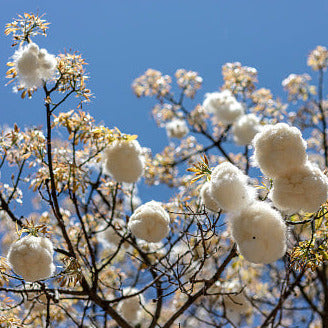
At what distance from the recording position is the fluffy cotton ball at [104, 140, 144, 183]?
9.85ft

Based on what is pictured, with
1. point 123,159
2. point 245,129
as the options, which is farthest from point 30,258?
point 245,129

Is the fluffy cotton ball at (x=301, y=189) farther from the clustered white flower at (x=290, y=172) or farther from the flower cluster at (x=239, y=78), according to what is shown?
the flower cluster at (x=239, y=78)

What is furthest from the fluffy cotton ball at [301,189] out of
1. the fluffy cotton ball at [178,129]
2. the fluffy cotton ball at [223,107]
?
the fluffy cotton ball at [178,129]

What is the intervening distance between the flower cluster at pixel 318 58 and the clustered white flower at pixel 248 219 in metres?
6.09

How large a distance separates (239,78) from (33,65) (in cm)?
456

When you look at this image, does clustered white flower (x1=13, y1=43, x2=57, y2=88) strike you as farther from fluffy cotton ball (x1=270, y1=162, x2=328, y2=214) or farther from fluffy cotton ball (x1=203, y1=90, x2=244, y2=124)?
fluffy cotton ball (x1=203, y1=90, x2=244, y2=124)

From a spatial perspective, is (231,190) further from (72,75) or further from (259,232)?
(72,75)

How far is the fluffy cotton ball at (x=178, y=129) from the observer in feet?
23.4

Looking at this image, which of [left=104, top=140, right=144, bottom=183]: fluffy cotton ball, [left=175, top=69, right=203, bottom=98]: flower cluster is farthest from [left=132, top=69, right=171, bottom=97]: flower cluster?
[left=104, top=140, right=144, bottom=183]: fluffy cotton ball

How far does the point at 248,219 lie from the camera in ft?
5.85

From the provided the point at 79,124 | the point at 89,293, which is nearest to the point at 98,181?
the point at 79,124

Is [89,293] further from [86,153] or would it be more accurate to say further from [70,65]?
[70,65]

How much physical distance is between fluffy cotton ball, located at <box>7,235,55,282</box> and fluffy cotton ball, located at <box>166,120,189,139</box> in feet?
16.8

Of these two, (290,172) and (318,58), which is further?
(318,58)
